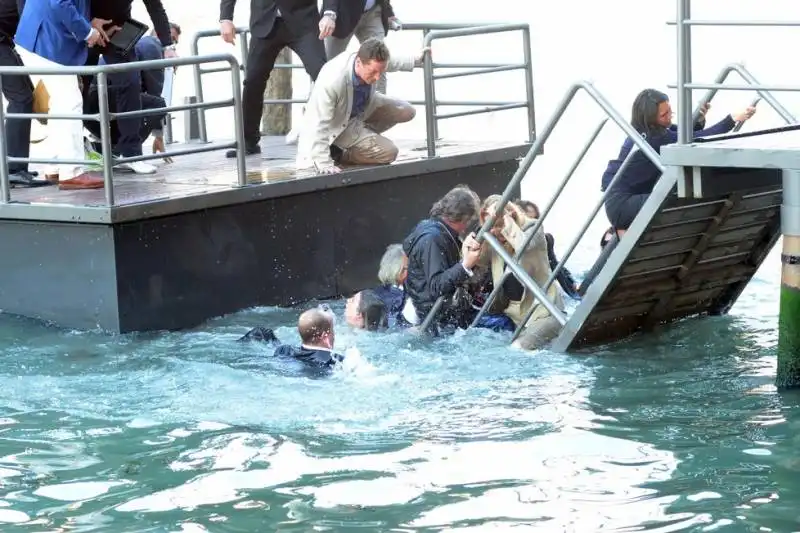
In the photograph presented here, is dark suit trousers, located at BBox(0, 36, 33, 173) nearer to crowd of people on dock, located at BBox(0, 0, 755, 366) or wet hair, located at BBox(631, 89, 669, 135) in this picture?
crowd of people on dock, located at BBox(0, 0, 755, 366)

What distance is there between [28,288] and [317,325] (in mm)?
2739

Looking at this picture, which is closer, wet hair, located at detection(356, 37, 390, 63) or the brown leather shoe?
the brown leather shoe

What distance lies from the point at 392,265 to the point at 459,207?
792 mm

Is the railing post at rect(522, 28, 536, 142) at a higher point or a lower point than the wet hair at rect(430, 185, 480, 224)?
higher

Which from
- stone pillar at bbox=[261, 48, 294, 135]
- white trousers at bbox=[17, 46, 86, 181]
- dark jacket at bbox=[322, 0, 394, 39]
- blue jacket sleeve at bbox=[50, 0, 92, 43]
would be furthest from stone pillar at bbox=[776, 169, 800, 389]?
stone pillar at bbox=[261, 48, 294, 135]

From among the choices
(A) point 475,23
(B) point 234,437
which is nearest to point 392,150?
(A) point 475,23

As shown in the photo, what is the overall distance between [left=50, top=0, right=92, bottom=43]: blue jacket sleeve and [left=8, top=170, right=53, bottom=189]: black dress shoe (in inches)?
50.1

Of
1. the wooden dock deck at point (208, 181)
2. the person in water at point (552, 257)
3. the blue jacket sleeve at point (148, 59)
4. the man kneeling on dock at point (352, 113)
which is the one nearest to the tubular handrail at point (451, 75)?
the man kneeling on dock at point (352, 113)

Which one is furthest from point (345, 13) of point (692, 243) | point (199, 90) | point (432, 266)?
point (692, 243)

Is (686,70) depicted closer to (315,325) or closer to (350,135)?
(315,325)

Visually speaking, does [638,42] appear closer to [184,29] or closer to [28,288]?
[184,29]

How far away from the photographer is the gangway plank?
787cm

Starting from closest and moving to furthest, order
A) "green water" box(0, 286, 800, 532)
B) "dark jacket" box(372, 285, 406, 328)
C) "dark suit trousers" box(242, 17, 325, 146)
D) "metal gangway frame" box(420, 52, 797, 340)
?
1. "green water" box(0, 286, 800, 532)
2. "metal gangway frame" box(420, 52, 797, 340)
3. "dark jacket" box(372, 285, 406, 328)
4. "dark suit trousers" box(242, 17, 325, 146)

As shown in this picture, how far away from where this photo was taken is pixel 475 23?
12148 mm
